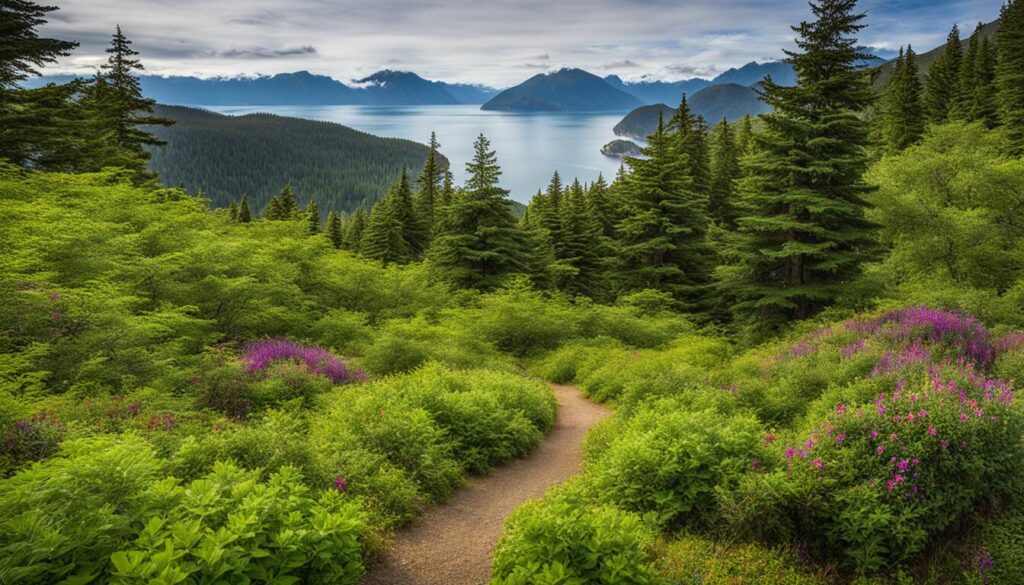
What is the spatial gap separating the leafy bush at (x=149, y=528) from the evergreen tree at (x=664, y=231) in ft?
76.7

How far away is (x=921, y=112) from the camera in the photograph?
144 ft

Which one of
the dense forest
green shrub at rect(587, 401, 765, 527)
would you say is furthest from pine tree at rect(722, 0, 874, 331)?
green shrub at rect(587, 401, 765, 527)

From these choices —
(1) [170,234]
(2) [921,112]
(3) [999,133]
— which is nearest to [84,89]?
(1) [170,234]

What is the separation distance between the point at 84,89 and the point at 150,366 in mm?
18310

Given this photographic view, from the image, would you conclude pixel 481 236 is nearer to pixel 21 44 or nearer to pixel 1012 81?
pixel 21 44

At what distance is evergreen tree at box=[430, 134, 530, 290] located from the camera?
26.9 meters

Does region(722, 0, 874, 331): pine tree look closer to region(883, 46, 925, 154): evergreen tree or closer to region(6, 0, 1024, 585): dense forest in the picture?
region(6, 0, 1024, 585): dense forest

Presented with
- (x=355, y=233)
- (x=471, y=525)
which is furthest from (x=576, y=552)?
(x=355, y=233)

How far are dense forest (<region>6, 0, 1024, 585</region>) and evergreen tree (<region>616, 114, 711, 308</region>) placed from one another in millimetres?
1232

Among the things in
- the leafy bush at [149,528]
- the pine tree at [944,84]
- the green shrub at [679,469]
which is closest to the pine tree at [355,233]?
the pine tree at [944,84]

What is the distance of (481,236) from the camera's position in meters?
27.4

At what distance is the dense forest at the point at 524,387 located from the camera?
169 inches

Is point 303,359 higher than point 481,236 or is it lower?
lower

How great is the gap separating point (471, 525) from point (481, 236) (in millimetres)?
21412
